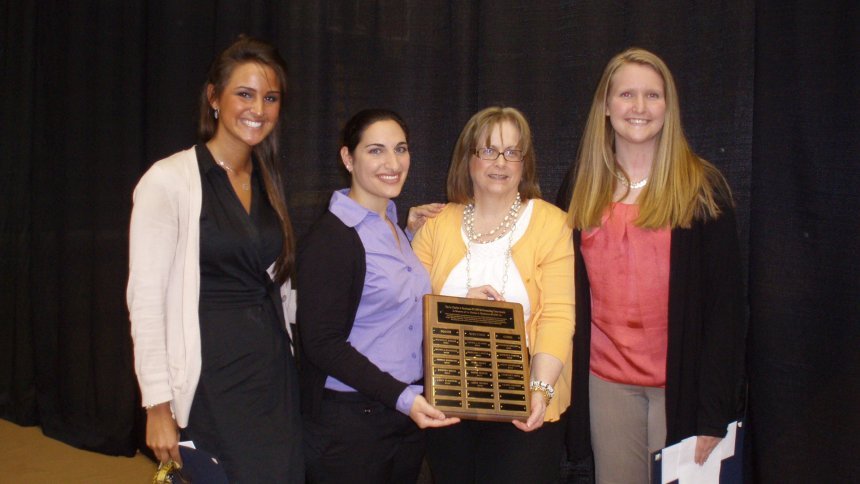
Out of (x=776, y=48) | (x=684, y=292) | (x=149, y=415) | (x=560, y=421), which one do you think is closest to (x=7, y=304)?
(x=149, y=415)

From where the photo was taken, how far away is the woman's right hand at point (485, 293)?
1922mm

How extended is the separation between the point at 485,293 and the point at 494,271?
76 millimetres

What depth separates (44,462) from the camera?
3555 mm

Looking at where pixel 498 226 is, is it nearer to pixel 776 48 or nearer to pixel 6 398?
pixel 776 48

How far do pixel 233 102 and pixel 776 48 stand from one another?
5.91 feet

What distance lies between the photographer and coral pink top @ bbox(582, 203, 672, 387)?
6.32ft

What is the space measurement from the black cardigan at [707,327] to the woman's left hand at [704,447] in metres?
0.02

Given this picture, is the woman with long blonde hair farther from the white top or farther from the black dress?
the black dress

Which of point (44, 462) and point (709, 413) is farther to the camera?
point (44, 462)

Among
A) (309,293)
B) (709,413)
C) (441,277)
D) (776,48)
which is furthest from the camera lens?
(776,48)

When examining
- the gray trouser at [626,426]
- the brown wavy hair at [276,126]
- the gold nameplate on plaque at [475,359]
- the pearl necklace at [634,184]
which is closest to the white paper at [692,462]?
the gray trouser at [626,426]

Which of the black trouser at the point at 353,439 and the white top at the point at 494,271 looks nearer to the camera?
the black trouser at the point at 353,439

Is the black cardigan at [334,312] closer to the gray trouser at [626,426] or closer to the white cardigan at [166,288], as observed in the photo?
the white cardigan at [166,288]

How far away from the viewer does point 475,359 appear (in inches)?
69.6
